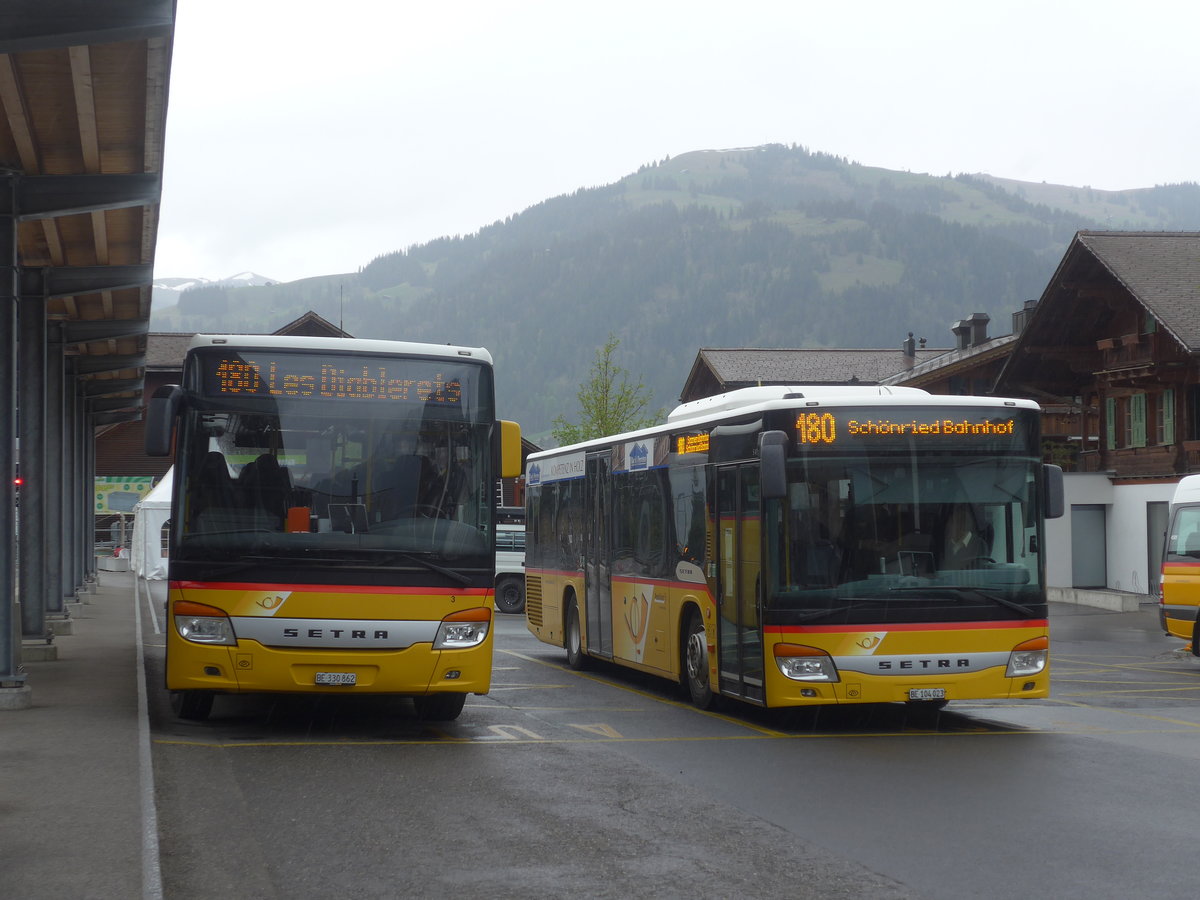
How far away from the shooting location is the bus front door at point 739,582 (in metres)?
12.5

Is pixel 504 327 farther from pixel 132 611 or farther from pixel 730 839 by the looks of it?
pixel 730 839

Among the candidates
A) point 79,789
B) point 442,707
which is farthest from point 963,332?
point 79,789

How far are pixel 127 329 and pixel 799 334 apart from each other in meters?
155

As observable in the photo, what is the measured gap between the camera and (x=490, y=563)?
11930 mm

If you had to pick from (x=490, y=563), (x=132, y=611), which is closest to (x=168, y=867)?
(x=490, y=563)

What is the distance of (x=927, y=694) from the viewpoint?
12234mm

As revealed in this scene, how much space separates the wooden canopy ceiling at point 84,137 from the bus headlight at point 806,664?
661 centimetres

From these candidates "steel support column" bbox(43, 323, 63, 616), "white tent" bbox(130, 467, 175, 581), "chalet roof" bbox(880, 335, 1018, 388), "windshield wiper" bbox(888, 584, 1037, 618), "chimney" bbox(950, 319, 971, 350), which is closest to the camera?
"windshield wiper" bbox(888, 584, 1037, 618)

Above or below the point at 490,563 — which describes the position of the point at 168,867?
below

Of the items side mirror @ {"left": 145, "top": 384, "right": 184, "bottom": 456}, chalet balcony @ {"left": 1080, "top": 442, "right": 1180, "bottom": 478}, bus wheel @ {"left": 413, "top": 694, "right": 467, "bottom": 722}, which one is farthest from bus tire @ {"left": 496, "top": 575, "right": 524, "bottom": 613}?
side mirror @ {"left": 145, "top": 384, "right": 184, "bottom": 456}

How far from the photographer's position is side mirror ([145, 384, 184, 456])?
11266mm

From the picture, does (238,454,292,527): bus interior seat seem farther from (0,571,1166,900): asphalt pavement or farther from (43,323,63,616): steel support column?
(43,323,63,616): steel support column

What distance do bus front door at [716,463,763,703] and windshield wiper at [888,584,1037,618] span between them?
1208 millimetres

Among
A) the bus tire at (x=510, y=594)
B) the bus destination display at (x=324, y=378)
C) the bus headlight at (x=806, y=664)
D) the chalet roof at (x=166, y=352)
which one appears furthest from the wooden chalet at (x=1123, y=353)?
the chalet roof at (x=166, y=352)
